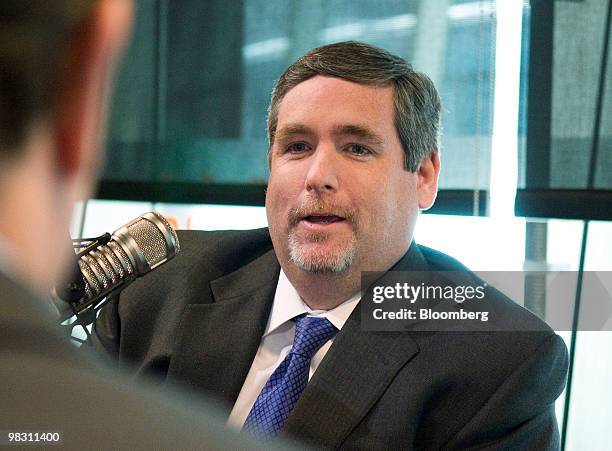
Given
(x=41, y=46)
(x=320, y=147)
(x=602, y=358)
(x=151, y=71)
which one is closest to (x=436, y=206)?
(x=602, y=358)

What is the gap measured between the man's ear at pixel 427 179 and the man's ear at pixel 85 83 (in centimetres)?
153

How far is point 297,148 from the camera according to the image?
185cm

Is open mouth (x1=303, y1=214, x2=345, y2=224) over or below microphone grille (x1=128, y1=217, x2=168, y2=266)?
over

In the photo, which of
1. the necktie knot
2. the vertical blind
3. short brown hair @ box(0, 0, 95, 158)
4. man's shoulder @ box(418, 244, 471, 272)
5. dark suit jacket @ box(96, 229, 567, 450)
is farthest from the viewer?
the vertical blind

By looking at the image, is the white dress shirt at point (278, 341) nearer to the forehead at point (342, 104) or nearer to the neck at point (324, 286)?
the neck at point (324, 286)

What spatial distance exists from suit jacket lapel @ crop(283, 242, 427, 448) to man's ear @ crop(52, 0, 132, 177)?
1248 millimetres

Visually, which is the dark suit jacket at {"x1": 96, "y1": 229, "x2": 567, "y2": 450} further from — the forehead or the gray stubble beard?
the forehead

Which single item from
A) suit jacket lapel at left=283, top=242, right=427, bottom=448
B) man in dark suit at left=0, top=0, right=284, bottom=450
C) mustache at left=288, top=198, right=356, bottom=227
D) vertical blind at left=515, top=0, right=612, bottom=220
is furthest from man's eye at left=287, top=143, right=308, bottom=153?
man in dark suit at left=0, top=0, right=284, bottom=450

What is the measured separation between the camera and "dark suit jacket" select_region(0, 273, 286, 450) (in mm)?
402

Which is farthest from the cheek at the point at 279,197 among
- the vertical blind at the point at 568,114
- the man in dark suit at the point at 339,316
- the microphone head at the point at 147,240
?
the vertical blind at the point at 568,114

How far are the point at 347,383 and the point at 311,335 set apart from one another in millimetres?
147

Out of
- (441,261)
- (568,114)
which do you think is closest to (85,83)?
(441,261)

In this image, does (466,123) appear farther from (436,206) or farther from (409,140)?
(409,140)

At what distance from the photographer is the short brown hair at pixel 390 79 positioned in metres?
1.79
